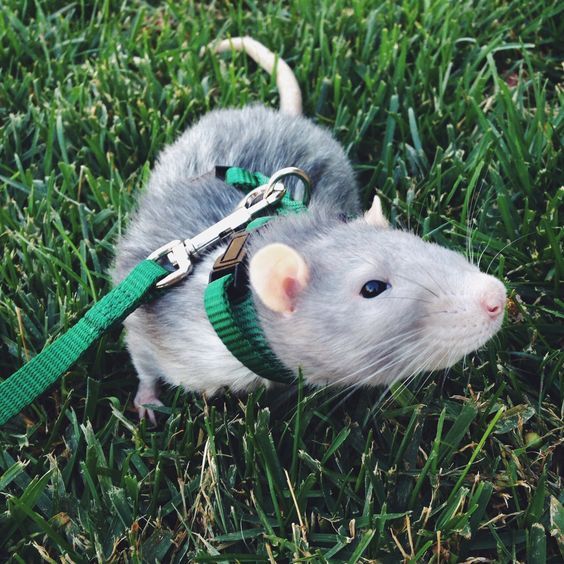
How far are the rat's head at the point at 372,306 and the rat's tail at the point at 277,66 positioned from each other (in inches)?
62.9

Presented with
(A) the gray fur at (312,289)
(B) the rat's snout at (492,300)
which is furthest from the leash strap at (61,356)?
(B) the rat's snout at (492,300)

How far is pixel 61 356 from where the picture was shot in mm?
2436

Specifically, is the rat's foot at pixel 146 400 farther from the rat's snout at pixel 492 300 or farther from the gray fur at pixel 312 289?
the rat's snout at pixel 492 300

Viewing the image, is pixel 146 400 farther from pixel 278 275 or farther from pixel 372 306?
pixel 372 306

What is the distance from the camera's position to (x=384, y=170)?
12.1 ft

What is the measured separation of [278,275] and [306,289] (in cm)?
13

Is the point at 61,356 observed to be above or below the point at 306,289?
below

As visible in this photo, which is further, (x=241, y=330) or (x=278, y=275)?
(x=241, y=330)

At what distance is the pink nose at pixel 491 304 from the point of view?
222cm

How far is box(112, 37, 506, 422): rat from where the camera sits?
2.25 metres

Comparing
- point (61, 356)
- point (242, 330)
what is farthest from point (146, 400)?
point (242, 330)

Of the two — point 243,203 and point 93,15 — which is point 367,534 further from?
point 93,15

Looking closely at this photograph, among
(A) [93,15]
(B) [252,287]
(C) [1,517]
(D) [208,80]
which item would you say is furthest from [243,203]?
(A) [93,15]

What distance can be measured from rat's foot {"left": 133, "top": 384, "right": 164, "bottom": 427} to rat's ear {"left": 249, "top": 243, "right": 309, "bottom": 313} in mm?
848
